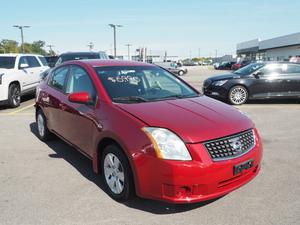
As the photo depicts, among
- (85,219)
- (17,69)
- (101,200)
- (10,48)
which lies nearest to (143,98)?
(101,200)

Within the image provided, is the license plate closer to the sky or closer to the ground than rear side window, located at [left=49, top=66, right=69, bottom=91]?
closer to the ground

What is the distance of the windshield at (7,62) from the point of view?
11094mm

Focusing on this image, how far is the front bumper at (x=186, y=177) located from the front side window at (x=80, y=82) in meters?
1.41

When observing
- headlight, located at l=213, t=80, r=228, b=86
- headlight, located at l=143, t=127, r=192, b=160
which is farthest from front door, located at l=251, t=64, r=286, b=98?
headlight, located at l=143, t=127, r=192, b=160

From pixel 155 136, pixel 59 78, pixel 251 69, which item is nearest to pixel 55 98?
pixel 59 78

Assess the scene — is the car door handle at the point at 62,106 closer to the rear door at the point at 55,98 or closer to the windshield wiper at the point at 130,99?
the rear door at the point at 55,98

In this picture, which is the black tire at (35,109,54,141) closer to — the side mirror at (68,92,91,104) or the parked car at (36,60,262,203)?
the parked car at (36,60,262,203)

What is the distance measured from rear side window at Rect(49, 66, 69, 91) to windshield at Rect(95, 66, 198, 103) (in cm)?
101

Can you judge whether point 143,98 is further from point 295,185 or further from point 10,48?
point 10,48

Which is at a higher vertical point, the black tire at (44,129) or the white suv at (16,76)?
the white suv at (16,76)

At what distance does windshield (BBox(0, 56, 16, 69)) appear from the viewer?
1109cm

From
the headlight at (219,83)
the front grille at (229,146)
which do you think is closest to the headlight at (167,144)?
the front grille at (229,146)

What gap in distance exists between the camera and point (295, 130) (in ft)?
23.4

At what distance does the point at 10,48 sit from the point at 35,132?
103714 mm
